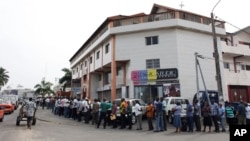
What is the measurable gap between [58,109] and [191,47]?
13.6 meters

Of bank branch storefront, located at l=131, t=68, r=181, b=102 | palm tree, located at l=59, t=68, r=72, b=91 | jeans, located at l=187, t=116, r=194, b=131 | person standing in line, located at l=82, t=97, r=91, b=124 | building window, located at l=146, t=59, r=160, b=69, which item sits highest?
palm tree, located at l=59, t=68, r=72, b=91

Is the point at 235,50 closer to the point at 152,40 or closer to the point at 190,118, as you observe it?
the point at 152,40

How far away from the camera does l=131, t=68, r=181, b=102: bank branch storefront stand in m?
24.0

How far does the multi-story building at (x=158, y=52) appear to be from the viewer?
24.4 meters

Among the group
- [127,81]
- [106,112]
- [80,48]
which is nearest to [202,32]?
[127,81]

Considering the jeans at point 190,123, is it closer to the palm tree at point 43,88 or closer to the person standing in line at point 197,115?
the person standing in line at point 197,115

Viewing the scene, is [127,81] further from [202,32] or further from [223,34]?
[223,34]

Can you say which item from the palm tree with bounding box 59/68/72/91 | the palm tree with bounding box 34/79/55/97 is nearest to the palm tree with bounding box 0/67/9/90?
the palm tree with bounding box 34/79/55/97

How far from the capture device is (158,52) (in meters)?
25.0

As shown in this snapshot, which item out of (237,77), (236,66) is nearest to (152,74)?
(237,77)

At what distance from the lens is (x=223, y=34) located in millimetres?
27453

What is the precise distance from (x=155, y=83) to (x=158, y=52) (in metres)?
2.83

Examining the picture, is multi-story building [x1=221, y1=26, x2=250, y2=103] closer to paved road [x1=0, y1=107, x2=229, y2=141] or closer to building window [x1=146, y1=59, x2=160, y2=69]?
building window [x1=146, y1=59, x2=160, y2=69]

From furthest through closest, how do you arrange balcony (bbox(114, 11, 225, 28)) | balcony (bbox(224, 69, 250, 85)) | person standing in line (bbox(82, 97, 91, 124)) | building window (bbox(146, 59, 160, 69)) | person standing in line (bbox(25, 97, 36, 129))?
balcony (bbox(224, 69, 250, 85)) → balcony (bbox(114, 11, 225, 28)) → building window (bbox(146, 59, 160, 69)) → person standing in line (bbox(82, 97, 91, 124)) → person standing in line (bbox(25, 97, 36, 129))
